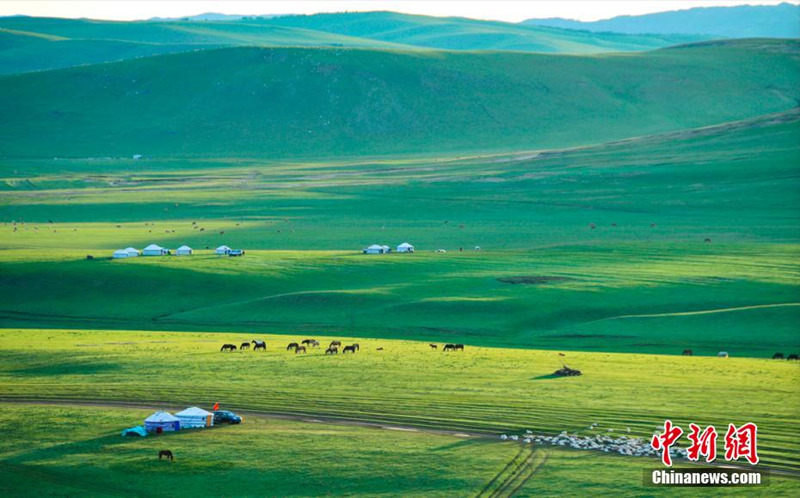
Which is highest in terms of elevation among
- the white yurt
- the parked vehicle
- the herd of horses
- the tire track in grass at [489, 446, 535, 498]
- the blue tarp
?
the herd of horses

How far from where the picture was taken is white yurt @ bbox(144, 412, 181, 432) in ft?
146

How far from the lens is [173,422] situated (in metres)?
44.8

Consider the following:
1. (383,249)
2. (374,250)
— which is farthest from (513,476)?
(383,249)

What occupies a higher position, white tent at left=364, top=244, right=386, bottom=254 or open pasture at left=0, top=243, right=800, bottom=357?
white tent at left=364, top=244, right=386, bottom=254

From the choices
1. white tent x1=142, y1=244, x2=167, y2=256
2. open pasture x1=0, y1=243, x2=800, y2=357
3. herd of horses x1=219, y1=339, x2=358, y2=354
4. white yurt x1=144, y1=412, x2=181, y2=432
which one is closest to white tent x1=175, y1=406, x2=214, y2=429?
white yurt x1=144, y1=412, x2=181, y2=432

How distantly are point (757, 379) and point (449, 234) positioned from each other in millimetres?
67827

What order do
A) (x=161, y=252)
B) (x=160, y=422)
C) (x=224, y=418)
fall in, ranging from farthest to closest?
(x=161, y=252), (x=224, y=418), (x=160, y=422)

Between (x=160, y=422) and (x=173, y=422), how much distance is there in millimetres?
578

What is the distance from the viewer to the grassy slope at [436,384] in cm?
4569

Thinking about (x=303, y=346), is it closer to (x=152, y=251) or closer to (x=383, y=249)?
(x=152, y=251)

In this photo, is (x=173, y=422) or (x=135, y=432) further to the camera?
(x=173, y=422)

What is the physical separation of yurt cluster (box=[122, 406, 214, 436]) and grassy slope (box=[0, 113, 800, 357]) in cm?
2811

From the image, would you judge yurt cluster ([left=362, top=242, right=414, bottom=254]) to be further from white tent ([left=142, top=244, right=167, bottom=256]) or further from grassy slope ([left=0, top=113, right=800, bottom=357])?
white tent ([left=142, top=244, right=167, bottom=256])

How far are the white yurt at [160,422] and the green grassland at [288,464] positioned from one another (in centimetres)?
70
